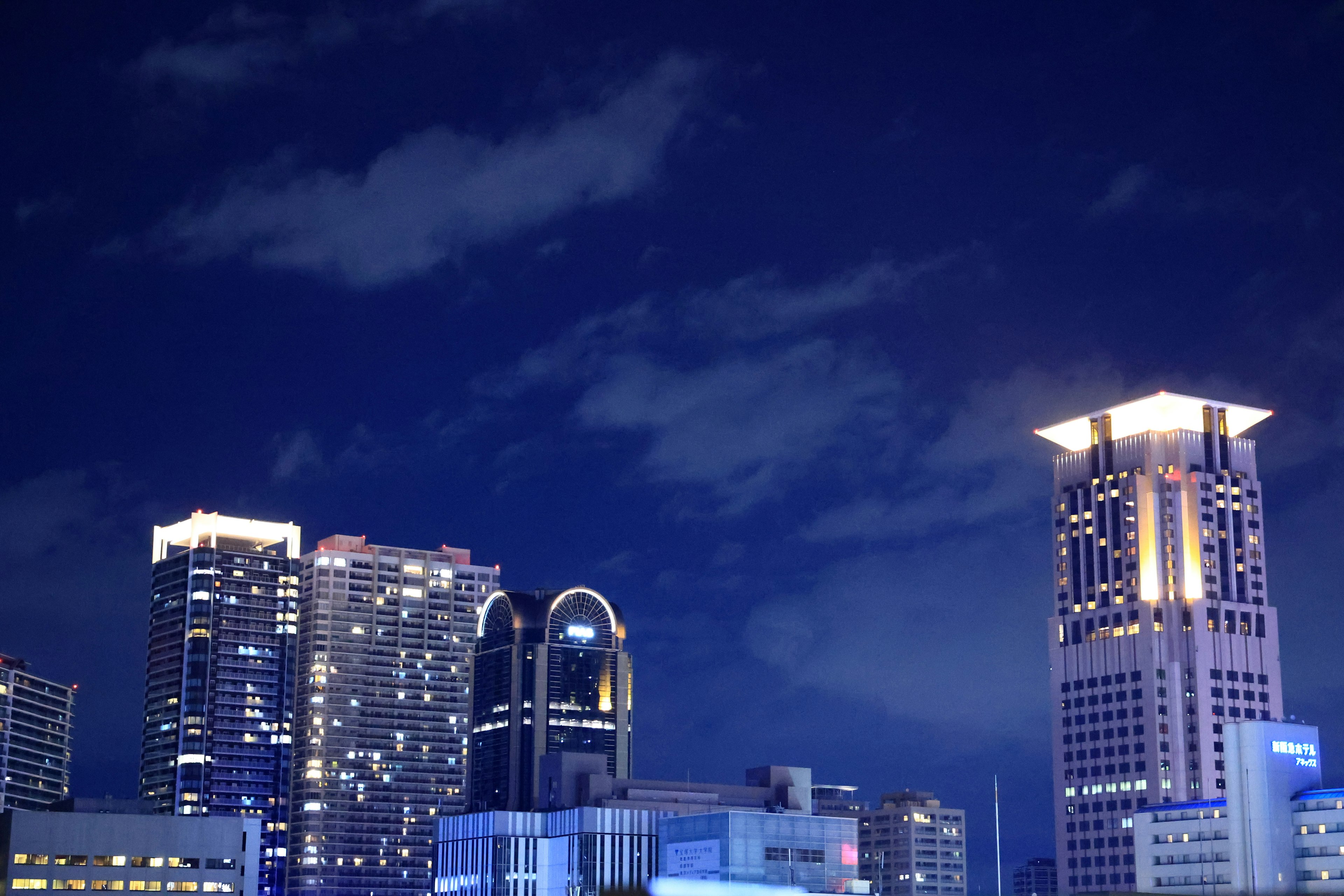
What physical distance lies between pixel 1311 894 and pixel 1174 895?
15.5 m

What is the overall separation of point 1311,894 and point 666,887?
64.1 meters

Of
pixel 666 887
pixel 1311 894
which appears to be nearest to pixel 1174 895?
pixel 1311 894

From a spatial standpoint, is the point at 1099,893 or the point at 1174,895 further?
the point at 1174,895

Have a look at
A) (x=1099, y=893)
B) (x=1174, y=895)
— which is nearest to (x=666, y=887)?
(x=1174, y=895)

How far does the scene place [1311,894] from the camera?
595 feet

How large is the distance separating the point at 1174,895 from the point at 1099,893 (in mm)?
54510

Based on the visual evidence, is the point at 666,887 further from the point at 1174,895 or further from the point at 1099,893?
the point at 1099,893

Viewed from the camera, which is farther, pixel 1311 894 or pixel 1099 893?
pixel 1311 894

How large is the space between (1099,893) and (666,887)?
202 feet

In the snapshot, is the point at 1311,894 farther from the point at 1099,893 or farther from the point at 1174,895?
the point at 1099,893

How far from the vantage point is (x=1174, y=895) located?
581 feet

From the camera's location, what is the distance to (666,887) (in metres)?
180
